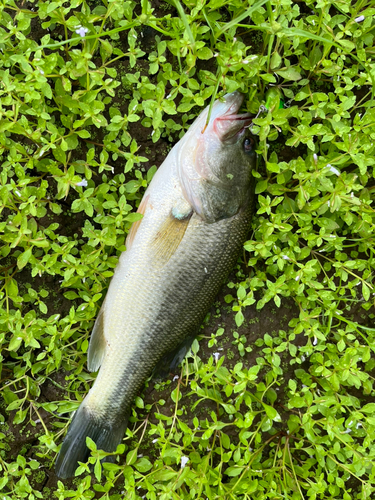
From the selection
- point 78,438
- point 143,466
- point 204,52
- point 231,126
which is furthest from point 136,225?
point 143,466

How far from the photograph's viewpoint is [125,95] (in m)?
2.27

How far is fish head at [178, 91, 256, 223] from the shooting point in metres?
2.04

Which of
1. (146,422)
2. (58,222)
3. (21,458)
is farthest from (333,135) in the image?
(21,458)

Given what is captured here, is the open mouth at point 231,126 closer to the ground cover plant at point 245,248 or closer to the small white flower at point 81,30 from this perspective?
the ground cover plant at point 245,248

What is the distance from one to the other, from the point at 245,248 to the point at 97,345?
1.09 metres

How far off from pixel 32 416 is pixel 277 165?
222 cm

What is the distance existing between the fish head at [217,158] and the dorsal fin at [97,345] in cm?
90

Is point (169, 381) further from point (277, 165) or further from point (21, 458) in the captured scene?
point (277, 165)

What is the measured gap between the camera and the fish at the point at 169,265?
2.07m

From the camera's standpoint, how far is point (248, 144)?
7.00ft

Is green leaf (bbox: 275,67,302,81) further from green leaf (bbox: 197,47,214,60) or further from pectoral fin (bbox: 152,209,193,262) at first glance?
pectoral fin (bbox: 152,209,193,262)

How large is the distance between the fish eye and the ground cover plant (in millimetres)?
106

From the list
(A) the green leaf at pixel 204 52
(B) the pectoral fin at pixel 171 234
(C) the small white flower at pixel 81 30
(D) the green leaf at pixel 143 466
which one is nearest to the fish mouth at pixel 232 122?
(A) the green leaf at pixel 204 52

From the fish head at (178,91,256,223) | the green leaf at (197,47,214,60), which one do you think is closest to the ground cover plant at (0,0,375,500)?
the green leaf at (197,47,214,60)
